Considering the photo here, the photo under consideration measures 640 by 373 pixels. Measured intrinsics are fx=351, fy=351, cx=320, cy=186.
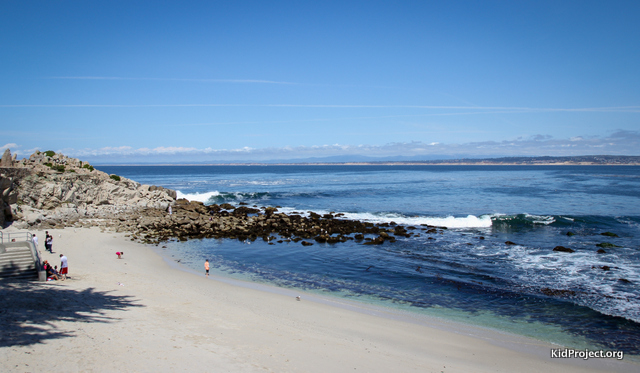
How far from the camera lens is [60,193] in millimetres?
28969

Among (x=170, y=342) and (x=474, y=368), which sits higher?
(x=170, y=342)

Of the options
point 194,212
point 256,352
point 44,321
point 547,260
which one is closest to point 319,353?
point 256,352

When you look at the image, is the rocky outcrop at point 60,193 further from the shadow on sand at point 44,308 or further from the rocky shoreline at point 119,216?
the shadow on sand at point 44,308

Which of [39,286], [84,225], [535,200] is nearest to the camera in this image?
[39,286]

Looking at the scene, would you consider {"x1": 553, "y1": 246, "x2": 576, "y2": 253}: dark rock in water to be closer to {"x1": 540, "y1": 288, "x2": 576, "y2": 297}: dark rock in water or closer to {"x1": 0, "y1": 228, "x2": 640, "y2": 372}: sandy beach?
{"x1": 540, "y1": 288, "x2": 576, "y2": 297}: dark rock in water

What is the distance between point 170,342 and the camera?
28.7 ft

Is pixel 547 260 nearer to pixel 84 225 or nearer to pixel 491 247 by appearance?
pixel 491 247

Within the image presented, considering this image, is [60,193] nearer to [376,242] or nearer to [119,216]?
[119,216]

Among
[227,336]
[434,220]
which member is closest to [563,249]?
[434,220]

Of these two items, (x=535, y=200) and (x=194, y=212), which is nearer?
(x=194, y=212)

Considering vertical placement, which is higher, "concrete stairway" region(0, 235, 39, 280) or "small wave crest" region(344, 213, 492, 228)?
"concrete stairway" region(0, 235, 39, 280)

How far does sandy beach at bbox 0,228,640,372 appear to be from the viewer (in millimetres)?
7672

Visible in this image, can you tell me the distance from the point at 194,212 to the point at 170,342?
2733 cm

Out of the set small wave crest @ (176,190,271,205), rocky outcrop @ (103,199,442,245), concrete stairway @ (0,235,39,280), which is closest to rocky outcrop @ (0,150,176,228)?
rocky outcrop @ (103,199,442,245)
